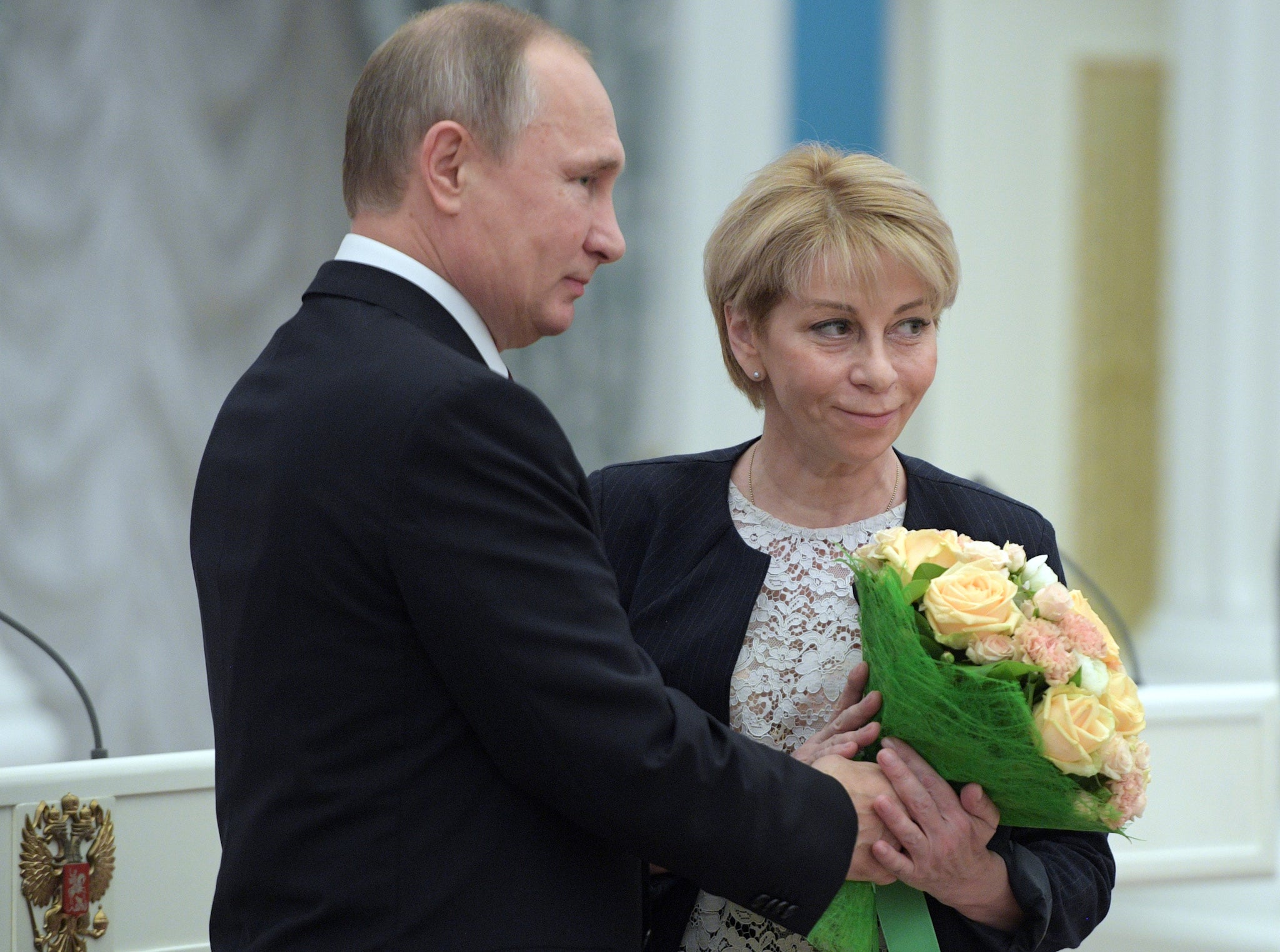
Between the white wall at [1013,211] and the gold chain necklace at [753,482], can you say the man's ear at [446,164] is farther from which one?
the white wall at [1013,211]

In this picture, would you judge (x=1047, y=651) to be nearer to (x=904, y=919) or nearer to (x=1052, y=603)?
(x=1052, y=603)

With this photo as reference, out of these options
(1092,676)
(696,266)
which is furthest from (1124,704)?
(696,266)

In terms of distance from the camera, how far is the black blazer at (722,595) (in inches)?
71.2

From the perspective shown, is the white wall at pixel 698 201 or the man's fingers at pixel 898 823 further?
the white wall at pixel 698 201

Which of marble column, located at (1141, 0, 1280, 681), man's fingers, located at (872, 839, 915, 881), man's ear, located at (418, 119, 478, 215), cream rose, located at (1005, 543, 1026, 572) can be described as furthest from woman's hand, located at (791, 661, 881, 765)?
marble column, located at (1141, 0, 1280, 681)

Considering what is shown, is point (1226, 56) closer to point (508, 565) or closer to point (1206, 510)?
point (1206, 510)

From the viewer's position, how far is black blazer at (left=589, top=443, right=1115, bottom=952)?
5.93 ft

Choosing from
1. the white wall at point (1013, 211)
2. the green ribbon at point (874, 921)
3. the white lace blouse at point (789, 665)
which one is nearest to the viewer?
the green ribbon at point (874, 921)

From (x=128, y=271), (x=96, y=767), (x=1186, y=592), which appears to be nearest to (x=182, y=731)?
(x=128, y=271)

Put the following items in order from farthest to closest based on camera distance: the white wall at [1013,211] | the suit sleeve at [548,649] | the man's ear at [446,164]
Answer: the white wall at [1013,211]
the man's ear at [446,164]
the suit sleeve at [548,649]

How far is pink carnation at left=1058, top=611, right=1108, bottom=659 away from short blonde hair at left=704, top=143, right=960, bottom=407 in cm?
48

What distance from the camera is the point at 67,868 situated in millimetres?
2023

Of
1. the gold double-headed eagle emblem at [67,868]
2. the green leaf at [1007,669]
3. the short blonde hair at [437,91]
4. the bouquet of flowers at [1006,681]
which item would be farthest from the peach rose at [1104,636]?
the gold double-headed eagle emblem at [67,868]

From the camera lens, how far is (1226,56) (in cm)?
547
